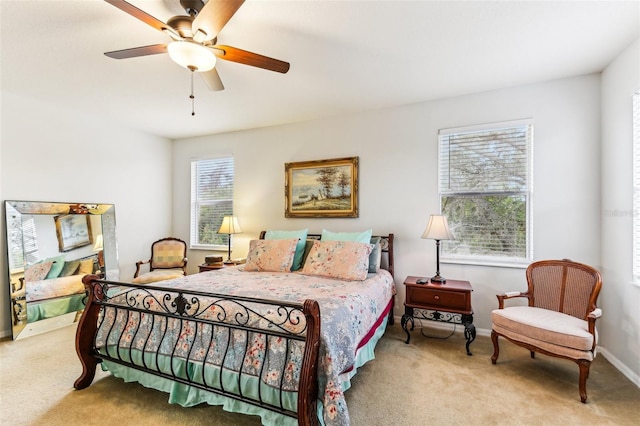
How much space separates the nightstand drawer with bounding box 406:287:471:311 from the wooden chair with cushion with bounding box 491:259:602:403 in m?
0.27

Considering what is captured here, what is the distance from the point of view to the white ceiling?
2020 mm

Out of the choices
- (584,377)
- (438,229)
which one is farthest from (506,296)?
(438,229)

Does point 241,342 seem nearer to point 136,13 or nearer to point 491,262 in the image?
point 136,13

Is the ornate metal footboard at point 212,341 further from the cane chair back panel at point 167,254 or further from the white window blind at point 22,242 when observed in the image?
the cane chair back panel at point 167,254

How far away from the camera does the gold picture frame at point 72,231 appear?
3.67 m

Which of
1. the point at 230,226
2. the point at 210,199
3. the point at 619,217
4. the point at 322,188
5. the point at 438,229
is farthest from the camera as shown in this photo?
the point at 210,199

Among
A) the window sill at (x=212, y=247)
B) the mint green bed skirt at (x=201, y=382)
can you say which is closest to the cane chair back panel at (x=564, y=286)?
the mint green bed skirt at (x=201, y=382)

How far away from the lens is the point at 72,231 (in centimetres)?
380

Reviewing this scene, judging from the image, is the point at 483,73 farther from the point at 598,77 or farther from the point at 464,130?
the point at 598,77

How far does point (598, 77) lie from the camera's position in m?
2.91

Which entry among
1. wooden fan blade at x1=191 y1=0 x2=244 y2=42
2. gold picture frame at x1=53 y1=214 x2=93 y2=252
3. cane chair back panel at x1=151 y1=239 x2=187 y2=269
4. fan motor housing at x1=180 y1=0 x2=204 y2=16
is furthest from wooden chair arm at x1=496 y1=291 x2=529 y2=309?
gold picture frame at x1=53 y1=214 x2=93 y2=252

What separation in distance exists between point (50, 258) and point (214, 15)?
3662 millimetres

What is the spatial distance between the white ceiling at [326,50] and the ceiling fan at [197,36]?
18 cm

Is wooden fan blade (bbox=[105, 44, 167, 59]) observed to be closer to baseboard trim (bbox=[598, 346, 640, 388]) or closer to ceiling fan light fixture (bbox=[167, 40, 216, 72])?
ceiling fan light fixture (bbox=[167, 40, 216, 72])
